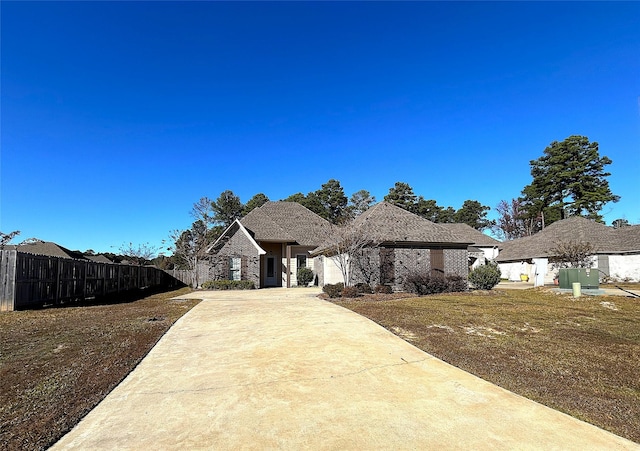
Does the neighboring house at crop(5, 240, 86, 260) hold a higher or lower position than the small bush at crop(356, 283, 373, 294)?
higher

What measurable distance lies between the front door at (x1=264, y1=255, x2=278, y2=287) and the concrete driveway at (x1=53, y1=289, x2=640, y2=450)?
17.4 meters

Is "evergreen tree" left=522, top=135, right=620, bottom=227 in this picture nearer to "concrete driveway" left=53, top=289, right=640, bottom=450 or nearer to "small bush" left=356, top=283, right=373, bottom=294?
"small bush" left=356, top=283, right=373, bottom=294

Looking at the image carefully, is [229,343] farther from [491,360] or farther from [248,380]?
[491,360]

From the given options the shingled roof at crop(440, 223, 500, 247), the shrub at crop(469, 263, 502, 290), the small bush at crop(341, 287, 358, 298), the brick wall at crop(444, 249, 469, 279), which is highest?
the shingled roof at crop(440, 223, 500, 247)

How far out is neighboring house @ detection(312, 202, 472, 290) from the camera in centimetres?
1764

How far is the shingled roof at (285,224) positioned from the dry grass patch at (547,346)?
500 inches

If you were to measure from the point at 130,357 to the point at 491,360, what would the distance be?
6065mm

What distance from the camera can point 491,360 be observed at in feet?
19.1

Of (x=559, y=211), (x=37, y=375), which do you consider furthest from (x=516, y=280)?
(x=37, y=375)

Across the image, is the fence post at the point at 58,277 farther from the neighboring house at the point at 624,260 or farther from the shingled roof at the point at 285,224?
the neighboring house at the point at 624,260

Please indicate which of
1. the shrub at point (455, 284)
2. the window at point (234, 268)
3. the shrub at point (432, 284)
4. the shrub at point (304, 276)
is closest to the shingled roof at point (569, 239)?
the shrub at point (455, 284)

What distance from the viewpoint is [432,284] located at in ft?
53.3

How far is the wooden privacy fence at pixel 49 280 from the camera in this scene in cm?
1060

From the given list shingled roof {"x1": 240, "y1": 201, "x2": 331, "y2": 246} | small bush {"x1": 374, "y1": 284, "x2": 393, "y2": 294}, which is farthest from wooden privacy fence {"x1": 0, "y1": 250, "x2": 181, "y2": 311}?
small bush {"x1": 374, "y1": 284, "x2": 393, "y2": 294}
